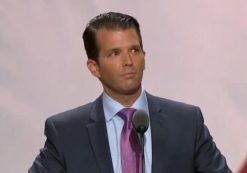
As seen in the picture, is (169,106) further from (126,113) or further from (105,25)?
(105,25)

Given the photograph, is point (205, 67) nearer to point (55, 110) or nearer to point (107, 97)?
point (55, 110)

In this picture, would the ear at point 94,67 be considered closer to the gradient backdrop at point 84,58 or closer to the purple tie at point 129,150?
the purple tie at point 129,150

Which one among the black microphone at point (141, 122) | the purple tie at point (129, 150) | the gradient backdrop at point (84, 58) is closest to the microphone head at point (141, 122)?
the black microphone at point (141, 122)

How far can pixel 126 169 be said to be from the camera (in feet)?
5.30

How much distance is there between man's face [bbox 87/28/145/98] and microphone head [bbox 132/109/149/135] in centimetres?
20

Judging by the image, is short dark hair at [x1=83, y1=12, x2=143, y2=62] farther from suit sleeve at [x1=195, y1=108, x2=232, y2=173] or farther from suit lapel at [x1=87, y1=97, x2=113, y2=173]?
suit sleeve at [x1=195, y1=108, x2=232, y2=173]

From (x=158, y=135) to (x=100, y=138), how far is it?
18 centimetres

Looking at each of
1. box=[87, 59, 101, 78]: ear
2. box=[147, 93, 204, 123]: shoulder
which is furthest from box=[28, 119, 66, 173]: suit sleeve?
box=[147, 93, 204, 123]: shoulder

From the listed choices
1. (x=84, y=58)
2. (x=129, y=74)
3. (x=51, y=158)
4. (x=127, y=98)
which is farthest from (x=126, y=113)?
(x=84, y=58)

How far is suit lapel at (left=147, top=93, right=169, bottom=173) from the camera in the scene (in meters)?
1.64

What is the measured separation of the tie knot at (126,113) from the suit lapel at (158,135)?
0.22 feet

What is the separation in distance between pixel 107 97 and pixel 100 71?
0.28ft

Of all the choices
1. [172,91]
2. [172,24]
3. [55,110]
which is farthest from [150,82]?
[55,110]

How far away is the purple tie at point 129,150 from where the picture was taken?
161 cm
